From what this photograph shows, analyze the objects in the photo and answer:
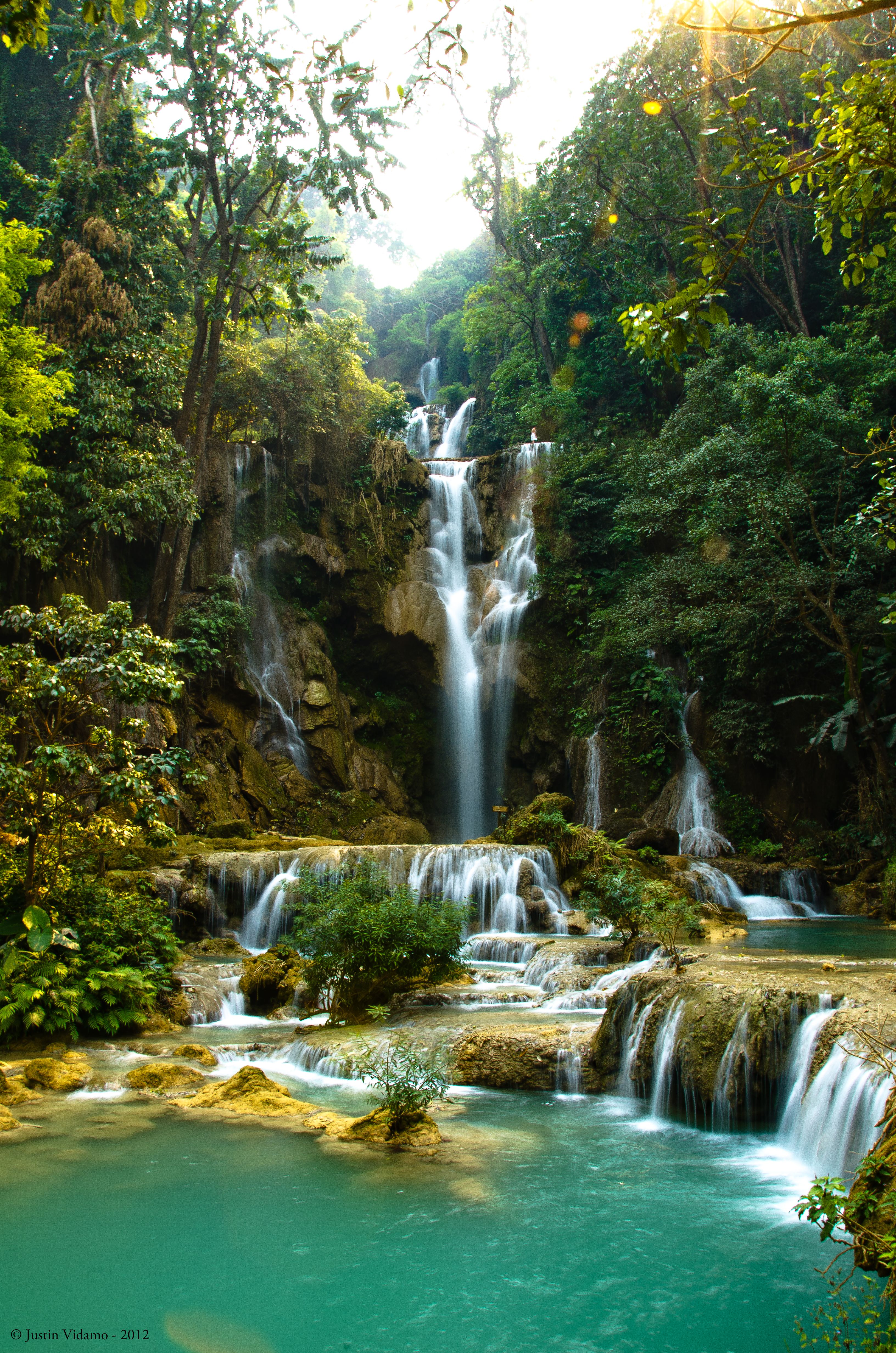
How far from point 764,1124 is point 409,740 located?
1865 cm

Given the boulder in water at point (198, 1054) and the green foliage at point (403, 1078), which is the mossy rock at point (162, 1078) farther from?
the green foliage at point (403, 1078)

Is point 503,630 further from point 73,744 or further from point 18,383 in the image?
point 73,744

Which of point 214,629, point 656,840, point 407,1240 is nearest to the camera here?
point 407,1240

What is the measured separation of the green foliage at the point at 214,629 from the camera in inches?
738

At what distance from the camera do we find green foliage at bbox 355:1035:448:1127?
552 cm

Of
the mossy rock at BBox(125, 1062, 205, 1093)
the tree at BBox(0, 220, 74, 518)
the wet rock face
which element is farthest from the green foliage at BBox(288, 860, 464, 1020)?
the tree at BBox(0, 220, 74, 518)

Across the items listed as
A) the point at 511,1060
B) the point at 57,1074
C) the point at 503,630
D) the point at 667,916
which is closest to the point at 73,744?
the point at 57,1074

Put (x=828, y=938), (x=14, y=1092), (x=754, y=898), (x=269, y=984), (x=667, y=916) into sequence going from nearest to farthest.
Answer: (x=14, y=1092) < (x=667, y=916) < (x=269, y=984) < (x=828, y=938) < (x=754, y=898)

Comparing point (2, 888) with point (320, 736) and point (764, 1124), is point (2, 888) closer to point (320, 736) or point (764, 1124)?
point (764, 1124)

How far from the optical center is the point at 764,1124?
5.63m

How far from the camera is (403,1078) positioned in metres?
5.73

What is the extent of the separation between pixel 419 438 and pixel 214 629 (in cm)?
1742

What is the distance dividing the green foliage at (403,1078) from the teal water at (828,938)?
5028 millimetres

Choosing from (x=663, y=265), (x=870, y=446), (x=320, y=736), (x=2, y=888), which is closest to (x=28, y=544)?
(x=2, y=888)
